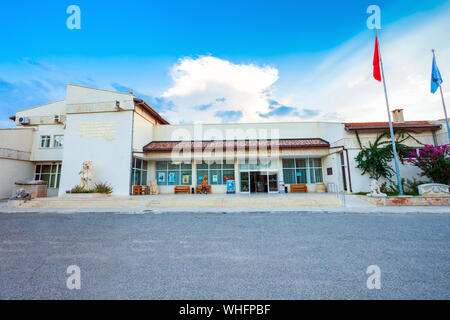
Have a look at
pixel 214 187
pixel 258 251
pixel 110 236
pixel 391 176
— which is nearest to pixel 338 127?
pixel 391 176

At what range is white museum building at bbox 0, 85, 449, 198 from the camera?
1653 cm

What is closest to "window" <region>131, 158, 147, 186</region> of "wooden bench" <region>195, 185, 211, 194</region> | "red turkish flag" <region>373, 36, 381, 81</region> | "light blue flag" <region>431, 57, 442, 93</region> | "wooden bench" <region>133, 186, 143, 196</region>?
"wooden bench" <region>133, 186, 143, 196</region>

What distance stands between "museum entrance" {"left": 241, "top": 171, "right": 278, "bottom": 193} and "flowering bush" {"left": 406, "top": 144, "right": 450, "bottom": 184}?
383 inches

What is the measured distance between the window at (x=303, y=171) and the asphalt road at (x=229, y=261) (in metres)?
11.8

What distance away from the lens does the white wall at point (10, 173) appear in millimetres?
18438

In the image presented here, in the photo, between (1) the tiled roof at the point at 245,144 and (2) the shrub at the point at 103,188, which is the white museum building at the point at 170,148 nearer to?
(1) the tiled roof at the point at 245,144

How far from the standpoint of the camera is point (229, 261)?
4008mm

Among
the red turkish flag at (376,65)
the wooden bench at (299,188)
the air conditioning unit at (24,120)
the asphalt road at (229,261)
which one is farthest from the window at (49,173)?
the red turkish flag at (376,65)

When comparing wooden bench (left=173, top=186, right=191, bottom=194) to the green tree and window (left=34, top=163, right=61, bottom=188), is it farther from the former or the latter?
the green tree

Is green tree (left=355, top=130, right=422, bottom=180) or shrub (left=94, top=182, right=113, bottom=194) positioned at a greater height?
green tree (left=355, top=130, right=422, bottom=180)

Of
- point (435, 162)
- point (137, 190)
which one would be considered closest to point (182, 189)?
point (137, 190)

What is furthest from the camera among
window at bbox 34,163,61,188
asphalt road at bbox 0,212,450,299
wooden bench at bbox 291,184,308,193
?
window at bbox 34,163,61,188

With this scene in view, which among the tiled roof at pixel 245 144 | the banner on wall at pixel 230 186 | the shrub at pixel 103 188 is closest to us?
the shrub at pixel 103 188
